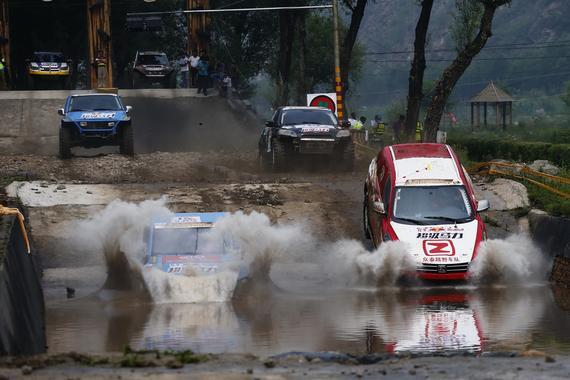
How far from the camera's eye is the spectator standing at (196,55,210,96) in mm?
55125

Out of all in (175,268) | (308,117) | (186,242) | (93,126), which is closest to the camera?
(175,268)

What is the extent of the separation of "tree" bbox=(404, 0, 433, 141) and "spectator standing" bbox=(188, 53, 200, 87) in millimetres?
16132

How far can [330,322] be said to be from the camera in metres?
16.7

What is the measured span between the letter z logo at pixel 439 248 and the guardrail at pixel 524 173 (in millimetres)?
5141

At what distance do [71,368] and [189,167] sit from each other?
2382 cm

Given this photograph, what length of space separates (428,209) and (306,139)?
35.9 ft

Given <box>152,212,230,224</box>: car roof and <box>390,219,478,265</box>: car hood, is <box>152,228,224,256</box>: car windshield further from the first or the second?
<box>390,219,478,265</box>: car hood

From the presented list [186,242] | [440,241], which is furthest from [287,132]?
[186,242]

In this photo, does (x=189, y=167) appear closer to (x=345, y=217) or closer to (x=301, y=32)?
(x=345, y=217)

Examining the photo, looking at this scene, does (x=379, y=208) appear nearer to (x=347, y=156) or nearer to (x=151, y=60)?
(x=347, y=156)

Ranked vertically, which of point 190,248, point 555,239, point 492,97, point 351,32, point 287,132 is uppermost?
point 351,32

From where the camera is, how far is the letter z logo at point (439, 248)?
66.4 feet

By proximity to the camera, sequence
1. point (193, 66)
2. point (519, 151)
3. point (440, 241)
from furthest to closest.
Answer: point (193, 66) < point (519, 151) < point (440, 241)

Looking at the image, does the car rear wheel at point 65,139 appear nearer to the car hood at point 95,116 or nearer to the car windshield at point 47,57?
the car hood at point 95,116
